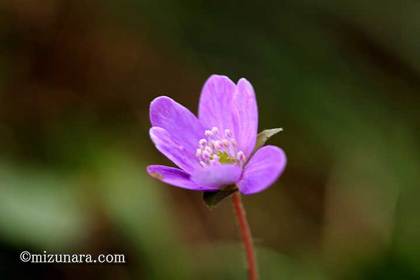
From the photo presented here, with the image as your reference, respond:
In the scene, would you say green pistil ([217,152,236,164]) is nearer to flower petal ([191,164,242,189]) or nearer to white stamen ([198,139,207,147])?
white stamen ([198,139,207,147])

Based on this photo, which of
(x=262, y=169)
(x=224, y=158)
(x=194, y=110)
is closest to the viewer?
(x=262, y=169)

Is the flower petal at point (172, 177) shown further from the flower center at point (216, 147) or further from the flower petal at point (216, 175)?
the flower center at point (216, 147)

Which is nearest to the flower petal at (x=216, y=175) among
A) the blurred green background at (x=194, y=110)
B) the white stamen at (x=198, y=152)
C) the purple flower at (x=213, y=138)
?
the purple flower at (x=213, y=138)

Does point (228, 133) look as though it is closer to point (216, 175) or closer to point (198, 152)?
point (198, 152)

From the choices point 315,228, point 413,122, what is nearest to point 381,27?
point 413,122

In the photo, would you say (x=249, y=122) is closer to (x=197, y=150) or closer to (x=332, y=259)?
(x=197, y=150)

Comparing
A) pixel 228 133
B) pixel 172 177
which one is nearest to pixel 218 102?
pixel 228 133
